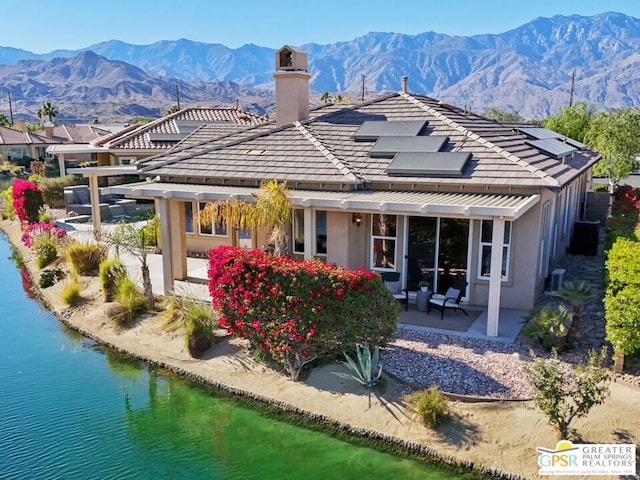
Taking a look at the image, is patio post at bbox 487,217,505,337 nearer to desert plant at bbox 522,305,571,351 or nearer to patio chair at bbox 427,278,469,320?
desert plant at bbox 522,305,571,351

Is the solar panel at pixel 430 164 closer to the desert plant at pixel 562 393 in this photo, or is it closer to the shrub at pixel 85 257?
the desert plant at pixel 562 393

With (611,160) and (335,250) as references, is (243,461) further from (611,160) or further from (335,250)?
(611,160)

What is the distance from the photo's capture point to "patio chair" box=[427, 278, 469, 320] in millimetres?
15078

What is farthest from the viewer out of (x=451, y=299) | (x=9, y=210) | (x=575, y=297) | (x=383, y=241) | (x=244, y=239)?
(x=9, y=210)

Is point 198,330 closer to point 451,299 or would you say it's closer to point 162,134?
point 451,299

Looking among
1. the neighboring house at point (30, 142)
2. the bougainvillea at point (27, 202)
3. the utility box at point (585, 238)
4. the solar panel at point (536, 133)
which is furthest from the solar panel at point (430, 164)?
the neighboring house at point (30, 142)

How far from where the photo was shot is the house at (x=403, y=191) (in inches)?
597

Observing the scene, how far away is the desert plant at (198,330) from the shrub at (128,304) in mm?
2485

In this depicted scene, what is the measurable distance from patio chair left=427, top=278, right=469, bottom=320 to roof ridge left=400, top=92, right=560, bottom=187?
11.5 ft

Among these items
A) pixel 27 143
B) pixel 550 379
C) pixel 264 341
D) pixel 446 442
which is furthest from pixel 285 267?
pixel 27 143

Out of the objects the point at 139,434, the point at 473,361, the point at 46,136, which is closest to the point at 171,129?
the point at 139,434

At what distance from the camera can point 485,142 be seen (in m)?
17.3

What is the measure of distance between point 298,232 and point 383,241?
306 centimetres

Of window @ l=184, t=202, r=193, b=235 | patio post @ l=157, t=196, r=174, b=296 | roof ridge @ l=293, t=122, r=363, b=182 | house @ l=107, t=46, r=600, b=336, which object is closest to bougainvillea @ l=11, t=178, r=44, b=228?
window @ l=184, t=202, r=193, b=235
